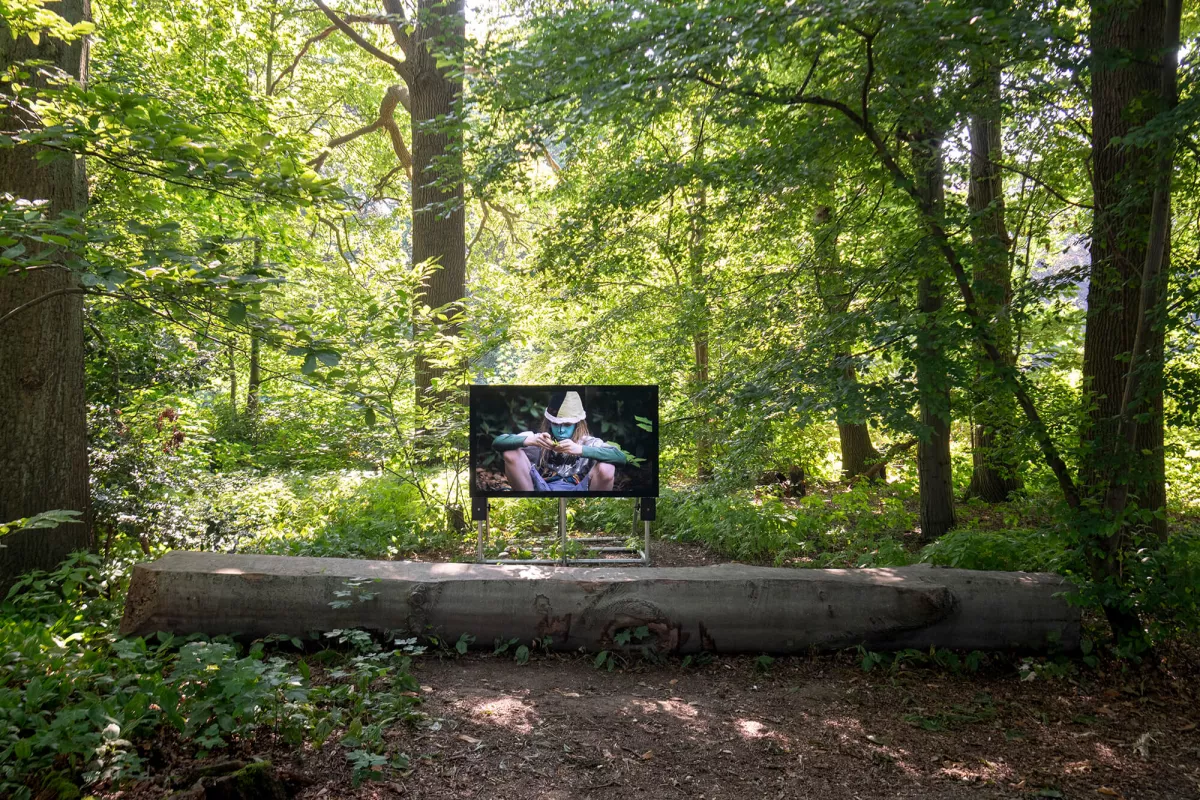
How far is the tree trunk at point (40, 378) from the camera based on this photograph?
5250mm

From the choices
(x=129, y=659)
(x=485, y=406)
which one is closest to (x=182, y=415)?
(x=485, y=406)

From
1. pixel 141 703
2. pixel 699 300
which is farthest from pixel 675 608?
pixel 699 300

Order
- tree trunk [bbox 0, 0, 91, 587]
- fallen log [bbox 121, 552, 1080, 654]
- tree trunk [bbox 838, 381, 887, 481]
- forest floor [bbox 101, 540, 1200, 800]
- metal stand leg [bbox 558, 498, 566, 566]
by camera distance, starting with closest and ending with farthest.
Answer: forest floor [bbox 101, 540, 1200, 800] < fallen log [bbox 121, 552, 1080, 654] < tree trunk [bbox 0, 0, 91, 587] < metal stand leg [bbox 558, 498, 566, 566] < tree trunk [bbox 838, 381, 887, 481]

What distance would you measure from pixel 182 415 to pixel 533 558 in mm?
5130

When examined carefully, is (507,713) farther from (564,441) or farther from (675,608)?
(564,441)

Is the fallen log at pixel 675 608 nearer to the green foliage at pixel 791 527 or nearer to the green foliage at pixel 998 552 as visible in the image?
the green foliage at pixel 998 552

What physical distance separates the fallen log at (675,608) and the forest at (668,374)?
0.52 ft

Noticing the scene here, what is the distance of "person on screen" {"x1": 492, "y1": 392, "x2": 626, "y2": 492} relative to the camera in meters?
7.14

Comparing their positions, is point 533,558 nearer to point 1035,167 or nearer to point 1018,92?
point 1018,92

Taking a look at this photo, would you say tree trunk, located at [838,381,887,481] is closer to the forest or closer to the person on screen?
the forest

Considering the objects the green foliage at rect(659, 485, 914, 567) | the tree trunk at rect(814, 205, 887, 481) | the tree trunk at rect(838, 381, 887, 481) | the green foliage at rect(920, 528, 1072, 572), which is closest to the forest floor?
the green foliage at rect(920, 528, 1072, 572)

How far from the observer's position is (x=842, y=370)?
4980 millimetres

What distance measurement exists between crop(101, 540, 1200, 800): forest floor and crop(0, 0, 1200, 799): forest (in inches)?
1.1

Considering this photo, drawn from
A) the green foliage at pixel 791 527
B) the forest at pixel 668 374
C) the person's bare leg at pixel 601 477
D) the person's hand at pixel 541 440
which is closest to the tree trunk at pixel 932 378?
the forest at pixel 668 374
